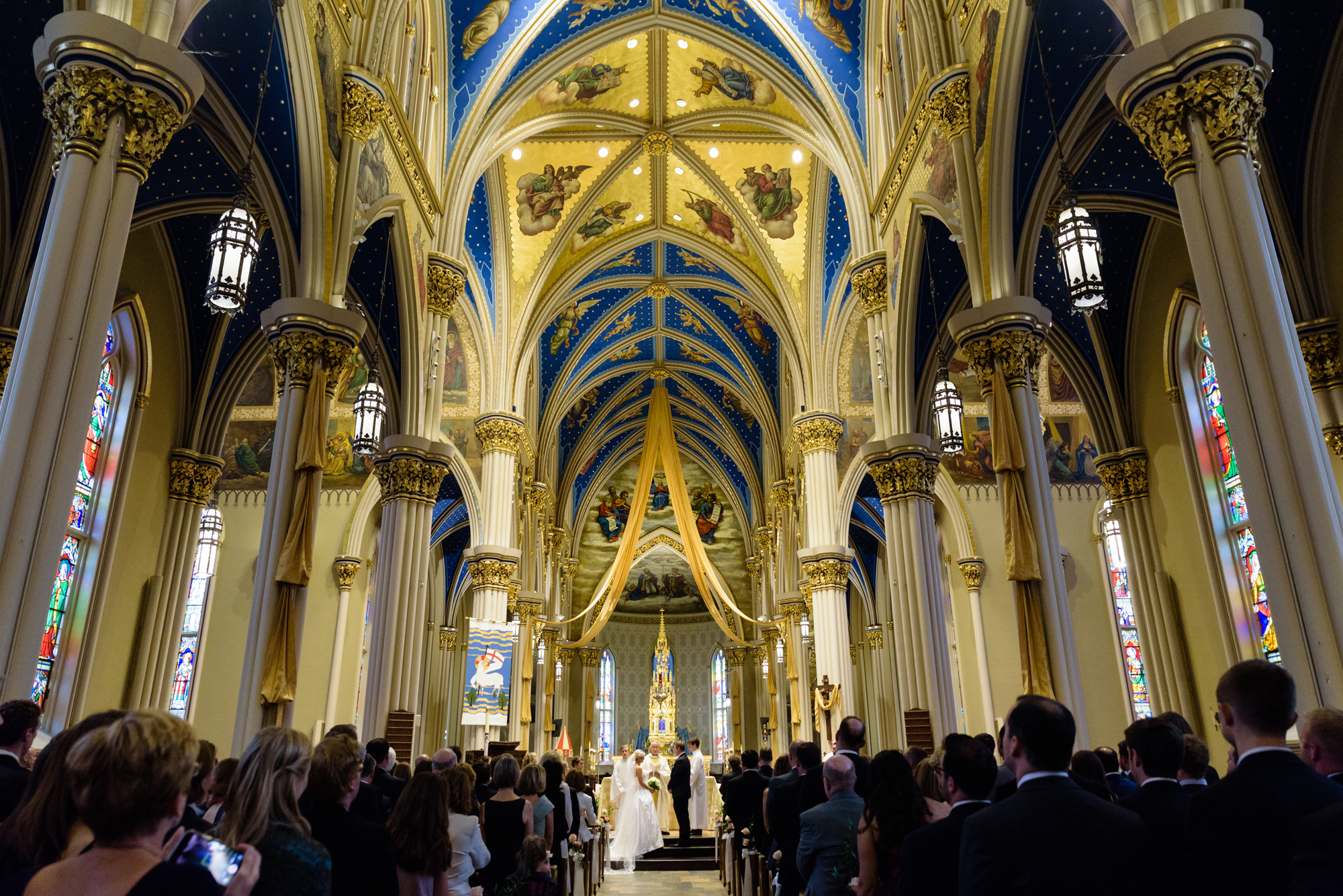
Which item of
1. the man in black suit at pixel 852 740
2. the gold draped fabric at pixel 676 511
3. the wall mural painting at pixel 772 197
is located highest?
the wall mural painting at pixel 772 197

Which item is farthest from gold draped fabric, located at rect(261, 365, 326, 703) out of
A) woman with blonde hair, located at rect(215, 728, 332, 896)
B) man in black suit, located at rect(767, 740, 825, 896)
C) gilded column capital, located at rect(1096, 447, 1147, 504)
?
gilded column capital, located at rect(1096, 447, 1147, 504)

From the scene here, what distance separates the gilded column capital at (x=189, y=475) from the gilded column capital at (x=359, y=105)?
5581mm

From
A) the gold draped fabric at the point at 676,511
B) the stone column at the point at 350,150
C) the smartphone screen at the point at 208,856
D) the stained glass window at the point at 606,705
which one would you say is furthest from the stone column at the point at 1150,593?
the stained glass window at the point at 606,705

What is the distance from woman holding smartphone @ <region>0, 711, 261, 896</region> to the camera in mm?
1517

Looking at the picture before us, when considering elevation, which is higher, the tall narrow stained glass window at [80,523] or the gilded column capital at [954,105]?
the gilded column capital at [954,105]

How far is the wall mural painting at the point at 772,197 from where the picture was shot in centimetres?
1756

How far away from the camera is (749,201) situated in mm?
18141

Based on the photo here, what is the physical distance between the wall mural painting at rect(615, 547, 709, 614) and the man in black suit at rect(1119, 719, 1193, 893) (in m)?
32.6

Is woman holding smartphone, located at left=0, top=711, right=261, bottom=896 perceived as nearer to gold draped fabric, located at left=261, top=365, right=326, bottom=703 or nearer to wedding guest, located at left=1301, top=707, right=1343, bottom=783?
wedding guest, located at left=1301, top=707, right=1343, bottom=783

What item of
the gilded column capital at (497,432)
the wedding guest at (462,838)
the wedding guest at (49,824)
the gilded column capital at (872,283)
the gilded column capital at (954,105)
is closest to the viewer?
the wedding guest at (49,824)

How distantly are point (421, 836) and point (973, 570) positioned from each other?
16.3m

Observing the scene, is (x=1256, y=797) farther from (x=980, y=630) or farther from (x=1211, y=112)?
(x=980, y=630)

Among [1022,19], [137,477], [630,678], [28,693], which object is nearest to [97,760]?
[28,693]

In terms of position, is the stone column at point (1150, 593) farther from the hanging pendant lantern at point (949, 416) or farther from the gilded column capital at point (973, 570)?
the gilded column capital at point (973, 570)
